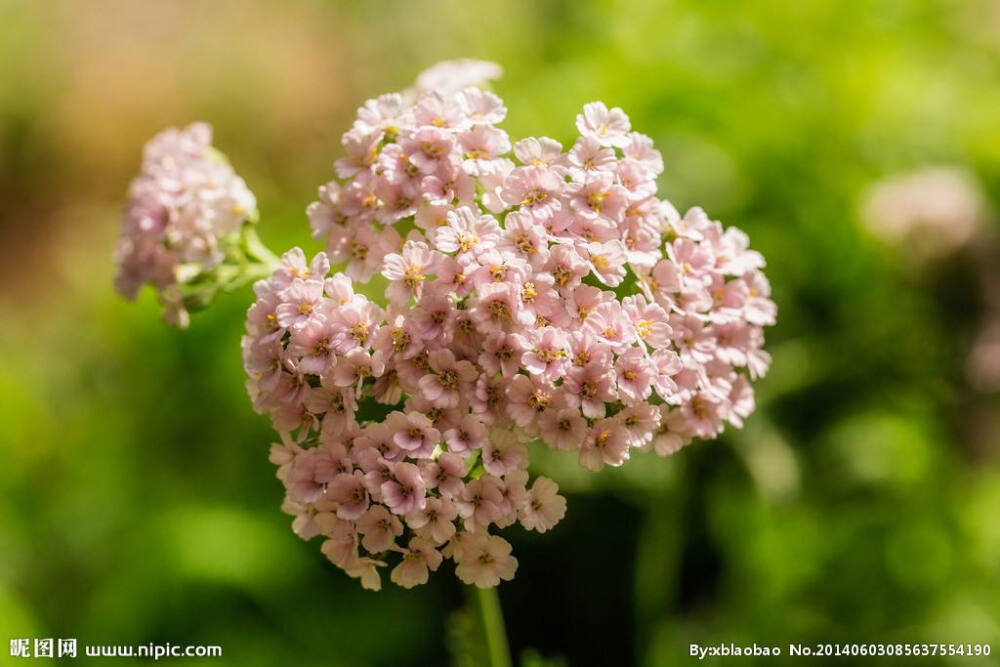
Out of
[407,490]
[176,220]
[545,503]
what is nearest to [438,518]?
[407,490]

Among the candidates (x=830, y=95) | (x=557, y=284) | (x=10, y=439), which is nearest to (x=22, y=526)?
(x=10, y=439)

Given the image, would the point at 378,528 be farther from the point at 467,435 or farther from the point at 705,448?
the point at 705,448

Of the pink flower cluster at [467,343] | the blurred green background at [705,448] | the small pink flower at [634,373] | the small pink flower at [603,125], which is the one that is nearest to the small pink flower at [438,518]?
the pink flower cluster at [467,343]

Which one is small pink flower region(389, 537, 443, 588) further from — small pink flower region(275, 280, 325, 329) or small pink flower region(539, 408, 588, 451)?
small pink flower region(275, 280, 325, 329)

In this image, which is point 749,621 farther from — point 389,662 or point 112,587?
point 112,587

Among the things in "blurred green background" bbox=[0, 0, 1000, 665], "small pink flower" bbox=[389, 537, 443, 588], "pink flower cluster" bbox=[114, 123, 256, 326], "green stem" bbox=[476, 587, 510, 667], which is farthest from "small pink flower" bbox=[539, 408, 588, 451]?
"blurred green background" bbox=[0, 0, 1000, 665]

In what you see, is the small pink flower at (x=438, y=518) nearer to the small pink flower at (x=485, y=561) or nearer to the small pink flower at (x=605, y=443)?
the small pink flower at (x=485, y=561)
